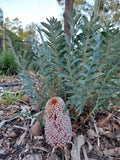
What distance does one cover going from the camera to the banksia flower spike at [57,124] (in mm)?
531

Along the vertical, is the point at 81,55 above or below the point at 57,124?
above

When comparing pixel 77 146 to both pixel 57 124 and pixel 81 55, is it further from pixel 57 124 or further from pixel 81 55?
pixel 81 55

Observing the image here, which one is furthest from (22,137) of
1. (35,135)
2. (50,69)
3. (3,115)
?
(50,69)

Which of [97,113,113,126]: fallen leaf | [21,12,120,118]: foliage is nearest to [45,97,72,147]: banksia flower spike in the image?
[21,12,120,118]: foliage

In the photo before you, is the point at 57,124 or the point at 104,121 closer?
the point at 57,124

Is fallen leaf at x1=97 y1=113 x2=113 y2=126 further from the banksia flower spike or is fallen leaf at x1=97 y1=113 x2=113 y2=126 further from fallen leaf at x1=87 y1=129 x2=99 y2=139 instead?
the banksia flower spike

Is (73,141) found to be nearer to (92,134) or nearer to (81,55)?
(92,134)

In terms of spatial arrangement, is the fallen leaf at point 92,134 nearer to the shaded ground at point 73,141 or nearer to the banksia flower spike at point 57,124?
the shaded ground at point 73,141

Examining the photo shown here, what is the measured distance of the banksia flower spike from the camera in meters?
0.53

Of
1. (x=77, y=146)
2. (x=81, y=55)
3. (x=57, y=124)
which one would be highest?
(x=81, y=55)

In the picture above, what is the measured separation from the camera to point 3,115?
871mm

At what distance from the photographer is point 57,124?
0.53 meters

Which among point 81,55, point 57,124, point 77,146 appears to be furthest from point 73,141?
point 81,55

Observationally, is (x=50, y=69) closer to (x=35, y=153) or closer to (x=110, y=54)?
(x=110, y=54)
